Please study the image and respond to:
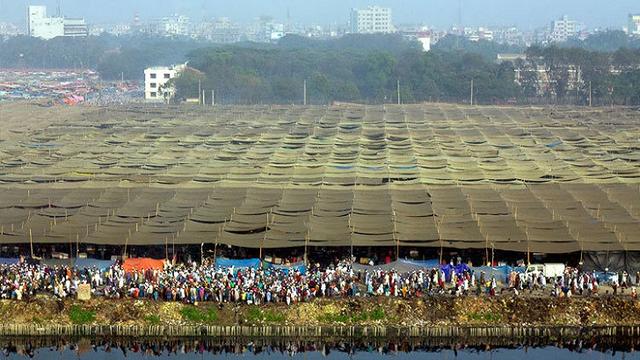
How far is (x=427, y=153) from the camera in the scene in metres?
46.6

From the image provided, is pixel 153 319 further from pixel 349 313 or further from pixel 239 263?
pixel 349 313

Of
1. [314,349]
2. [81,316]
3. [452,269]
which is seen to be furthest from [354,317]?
[81,316]

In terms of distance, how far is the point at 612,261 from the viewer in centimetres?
2811

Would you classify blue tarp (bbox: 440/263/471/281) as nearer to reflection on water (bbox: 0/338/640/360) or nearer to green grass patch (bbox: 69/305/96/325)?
reflection on water (bbox: 0/338/640/360)

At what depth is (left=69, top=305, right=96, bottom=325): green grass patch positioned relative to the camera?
25.6m

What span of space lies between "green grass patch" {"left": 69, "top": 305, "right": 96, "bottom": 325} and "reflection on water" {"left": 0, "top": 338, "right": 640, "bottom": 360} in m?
0.45

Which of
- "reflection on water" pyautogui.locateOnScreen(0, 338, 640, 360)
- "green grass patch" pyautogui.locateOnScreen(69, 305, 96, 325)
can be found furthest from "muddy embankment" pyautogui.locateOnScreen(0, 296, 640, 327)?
"reflection on water" pyautogui.locateOnScreen(0, 338, 640, 360)

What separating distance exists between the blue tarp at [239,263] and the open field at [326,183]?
26.1 inches

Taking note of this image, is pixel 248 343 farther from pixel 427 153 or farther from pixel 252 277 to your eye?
pixel 427 153

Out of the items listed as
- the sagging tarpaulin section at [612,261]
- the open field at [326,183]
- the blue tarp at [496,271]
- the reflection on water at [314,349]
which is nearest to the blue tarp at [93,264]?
the open field at [326,183]

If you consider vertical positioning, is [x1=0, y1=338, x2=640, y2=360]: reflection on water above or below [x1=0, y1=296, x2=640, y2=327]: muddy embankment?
below

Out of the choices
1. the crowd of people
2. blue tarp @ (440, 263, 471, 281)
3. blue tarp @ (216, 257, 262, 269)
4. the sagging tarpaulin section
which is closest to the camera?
the crowd of people

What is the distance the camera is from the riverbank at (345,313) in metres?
25.4

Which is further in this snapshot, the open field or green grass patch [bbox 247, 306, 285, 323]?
the open field
